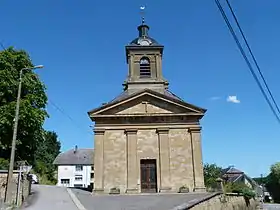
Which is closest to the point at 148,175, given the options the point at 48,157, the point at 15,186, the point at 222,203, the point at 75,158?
the point at 222,203

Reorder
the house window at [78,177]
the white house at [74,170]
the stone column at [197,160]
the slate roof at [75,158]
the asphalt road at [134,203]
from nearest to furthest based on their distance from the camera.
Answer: the asphalt road at [134,203] → the stone column at [197,160] → the white house at [74,170] → the house window at [78,177] → the slate roof at [75,158]

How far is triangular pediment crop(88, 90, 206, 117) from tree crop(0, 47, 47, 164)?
4490 millimetres

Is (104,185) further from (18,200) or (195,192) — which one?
(18,200)

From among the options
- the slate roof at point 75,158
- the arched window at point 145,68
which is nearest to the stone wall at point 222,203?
the arched window at point 145,68

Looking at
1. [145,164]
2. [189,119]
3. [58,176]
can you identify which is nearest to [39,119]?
[145,164]

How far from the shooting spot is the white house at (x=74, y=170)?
62938 millimetres

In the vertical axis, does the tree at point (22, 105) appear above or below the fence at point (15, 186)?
above

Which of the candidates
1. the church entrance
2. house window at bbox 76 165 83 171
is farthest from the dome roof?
house window at bbox 76 165 83 171

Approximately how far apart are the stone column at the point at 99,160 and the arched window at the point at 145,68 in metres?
7.53

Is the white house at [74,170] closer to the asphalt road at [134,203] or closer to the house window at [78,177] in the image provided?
the house window at [78,177]

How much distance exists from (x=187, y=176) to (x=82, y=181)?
Answer: 4130 centimetres

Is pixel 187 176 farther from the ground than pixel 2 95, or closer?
closer

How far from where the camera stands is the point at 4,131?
2462cm

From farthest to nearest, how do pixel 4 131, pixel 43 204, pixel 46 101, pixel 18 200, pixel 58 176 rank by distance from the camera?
1. pixel 58 176
2. pixel 46 101
3. pixel 4 131
4. pixel 43 204
5. pixel 18 200
